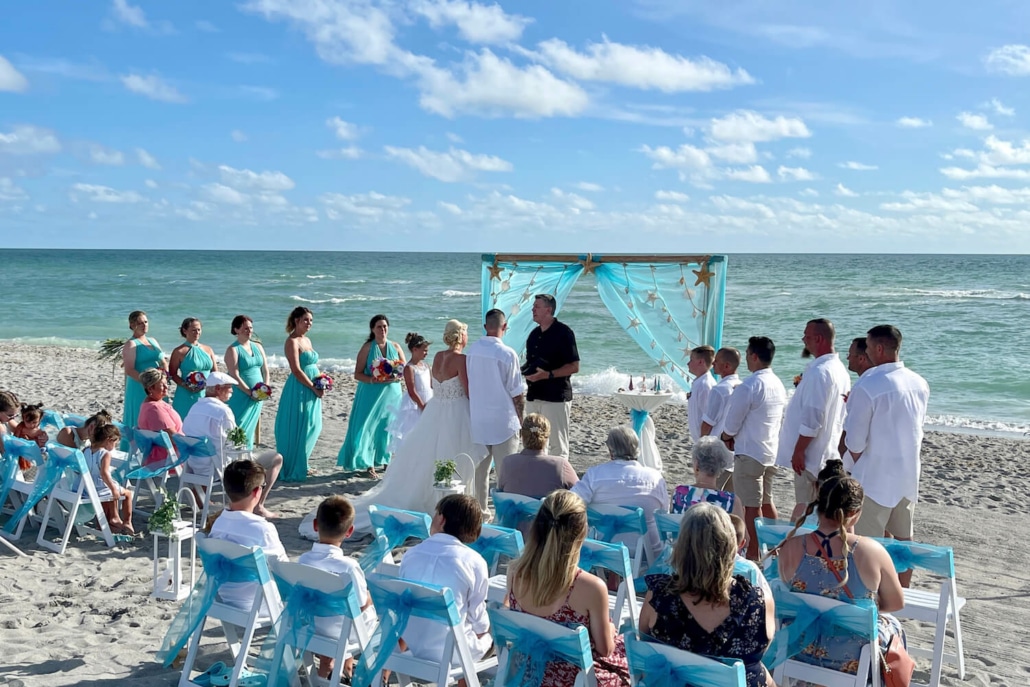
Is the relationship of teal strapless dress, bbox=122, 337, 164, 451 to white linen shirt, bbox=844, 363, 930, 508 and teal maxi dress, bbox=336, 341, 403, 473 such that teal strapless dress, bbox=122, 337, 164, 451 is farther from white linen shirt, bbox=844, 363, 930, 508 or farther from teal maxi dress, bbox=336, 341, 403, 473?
white linen shirt, bbox=844, 363, 930, 508

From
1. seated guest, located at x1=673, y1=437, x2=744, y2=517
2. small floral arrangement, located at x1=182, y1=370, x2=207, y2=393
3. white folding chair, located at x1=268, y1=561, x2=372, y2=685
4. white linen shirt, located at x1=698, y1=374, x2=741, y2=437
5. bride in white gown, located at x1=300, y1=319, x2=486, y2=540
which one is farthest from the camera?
small floral arrangement, located at x1=182, y1=370, x2=207, y2=393

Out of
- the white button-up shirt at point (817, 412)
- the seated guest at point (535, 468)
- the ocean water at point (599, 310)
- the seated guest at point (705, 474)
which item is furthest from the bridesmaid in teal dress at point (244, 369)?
the ocean water at point (599, 310)

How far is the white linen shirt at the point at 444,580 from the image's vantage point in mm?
3613

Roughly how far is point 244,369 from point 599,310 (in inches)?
957

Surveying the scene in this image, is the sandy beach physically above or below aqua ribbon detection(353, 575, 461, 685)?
below

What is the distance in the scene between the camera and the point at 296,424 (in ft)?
27.7

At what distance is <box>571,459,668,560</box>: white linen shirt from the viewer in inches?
195

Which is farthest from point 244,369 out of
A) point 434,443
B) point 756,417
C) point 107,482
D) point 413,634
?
point 413,634

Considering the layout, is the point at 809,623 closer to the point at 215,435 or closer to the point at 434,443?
the point at 434,443

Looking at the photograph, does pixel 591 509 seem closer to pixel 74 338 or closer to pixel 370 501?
pixel 370 501

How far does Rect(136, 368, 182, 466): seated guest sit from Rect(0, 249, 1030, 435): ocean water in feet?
37.2

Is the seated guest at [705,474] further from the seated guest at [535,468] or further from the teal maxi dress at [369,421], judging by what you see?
the teal maxi dress at [369,421]

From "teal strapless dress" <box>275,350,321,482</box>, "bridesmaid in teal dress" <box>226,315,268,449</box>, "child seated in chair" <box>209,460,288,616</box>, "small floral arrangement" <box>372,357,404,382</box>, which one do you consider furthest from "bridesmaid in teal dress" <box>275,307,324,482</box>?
"child seated in chair" <box>209,460,288,616</box>

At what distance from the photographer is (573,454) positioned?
34.8 feet
